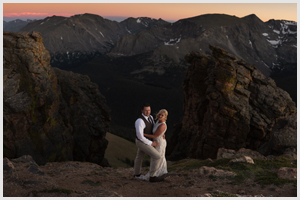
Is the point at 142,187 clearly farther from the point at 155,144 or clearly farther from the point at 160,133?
the point at 160,133

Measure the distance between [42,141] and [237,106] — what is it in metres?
34.9

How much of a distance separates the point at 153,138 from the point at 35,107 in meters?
27.8

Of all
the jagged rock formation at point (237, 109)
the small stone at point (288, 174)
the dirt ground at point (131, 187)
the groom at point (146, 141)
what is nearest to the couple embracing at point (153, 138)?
the groom at point (146, 141)

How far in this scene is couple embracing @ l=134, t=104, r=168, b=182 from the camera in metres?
14.9

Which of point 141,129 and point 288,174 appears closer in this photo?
point 141,129

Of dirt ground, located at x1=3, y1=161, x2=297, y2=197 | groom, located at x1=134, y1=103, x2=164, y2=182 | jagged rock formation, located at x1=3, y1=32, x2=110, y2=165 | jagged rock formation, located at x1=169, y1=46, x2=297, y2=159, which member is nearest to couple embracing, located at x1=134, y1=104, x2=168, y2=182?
groom, located at x1=134, y1=103, x2=164, y2=182

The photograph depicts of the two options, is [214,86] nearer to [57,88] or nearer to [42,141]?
[57,88]

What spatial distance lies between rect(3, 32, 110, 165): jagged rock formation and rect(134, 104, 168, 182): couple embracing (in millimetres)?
24549

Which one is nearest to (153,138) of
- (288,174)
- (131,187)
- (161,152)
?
(161,152)

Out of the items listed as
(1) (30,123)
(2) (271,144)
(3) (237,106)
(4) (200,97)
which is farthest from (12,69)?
(4) (200,97)

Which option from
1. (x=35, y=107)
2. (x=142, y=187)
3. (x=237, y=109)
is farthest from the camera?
(x=237, y=109)

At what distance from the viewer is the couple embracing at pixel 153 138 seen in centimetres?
1491

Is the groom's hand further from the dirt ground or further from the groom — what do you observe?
the dirt ground

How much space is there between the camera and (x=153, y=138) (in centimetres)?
1552
